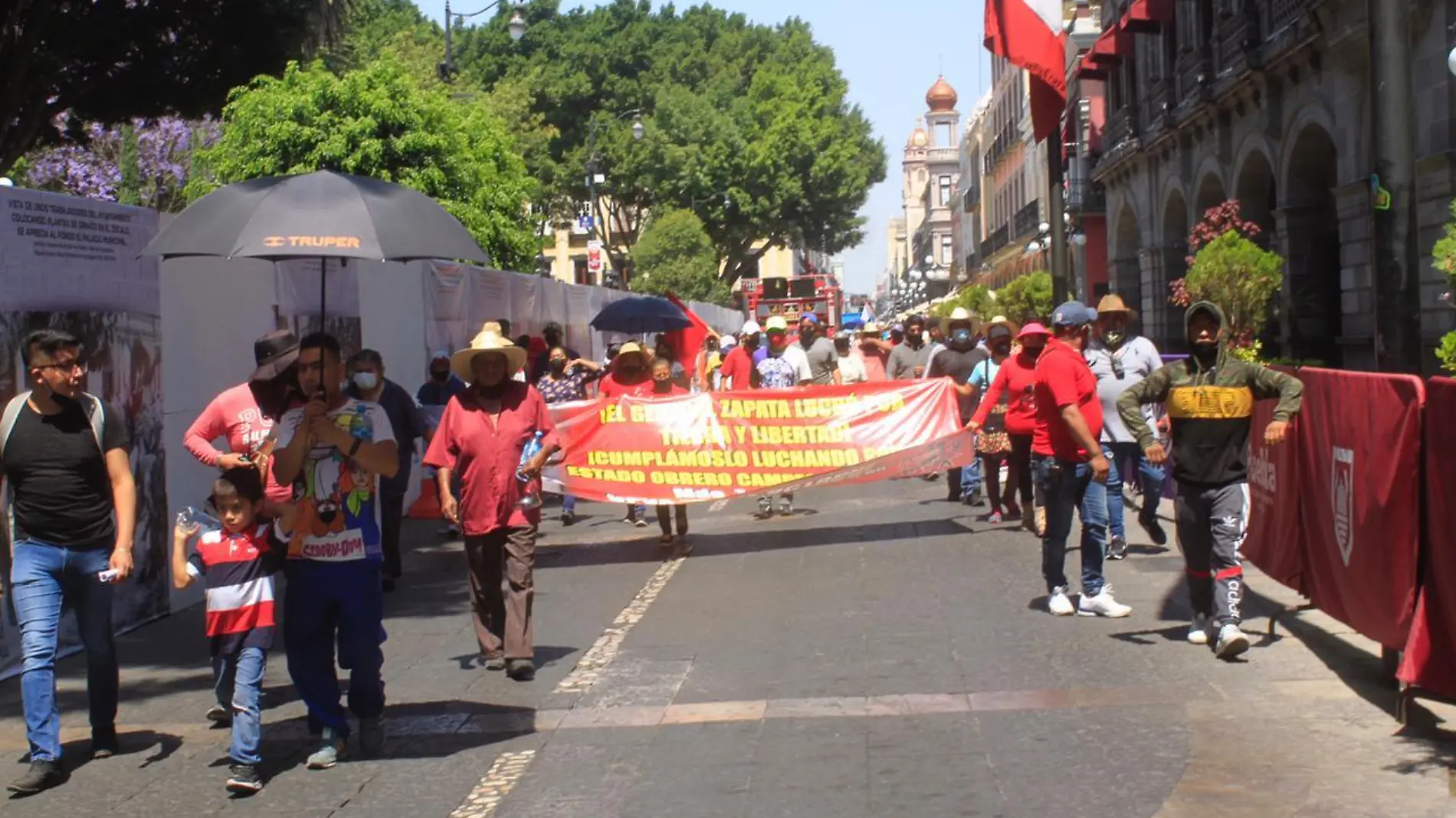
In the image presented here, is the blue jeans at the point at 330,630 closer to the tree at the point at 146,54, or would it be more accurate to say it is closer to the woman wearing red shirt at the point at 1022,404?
the woman wearing red shirt at the point at 1022,404

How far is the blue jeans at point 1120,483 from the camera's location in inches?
488

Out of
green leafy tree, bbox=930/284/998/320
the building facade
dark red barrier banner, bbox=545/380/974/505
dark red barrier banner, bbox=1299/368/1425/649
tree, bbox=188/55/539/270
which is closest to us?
dark red barrier banner, bbox=1299/368/1425/649

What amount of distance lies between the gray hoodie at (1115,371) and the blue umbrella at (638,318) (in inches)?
485

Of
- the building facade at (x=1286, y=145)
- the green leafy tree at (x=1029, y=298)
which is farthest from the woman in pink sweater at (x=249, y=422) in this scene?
the green leafy tree at (x=1029, y=298)

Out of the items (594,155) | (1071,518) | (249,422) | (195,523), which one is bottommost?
(1071,518)

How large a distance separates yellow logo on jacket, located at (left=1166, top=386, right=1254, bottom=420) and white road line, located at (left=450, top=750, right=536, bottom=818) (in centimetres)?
373

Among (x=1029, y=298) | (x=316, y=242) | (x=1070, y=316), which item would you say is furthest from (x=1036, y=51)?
(x=1029, y=298)

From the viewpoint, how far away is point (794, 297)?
5734 centimetres

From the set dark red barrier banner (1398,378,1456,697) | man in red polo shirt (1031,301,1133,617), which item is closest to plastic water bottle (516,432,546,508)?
man in red polo shirt (1031,301,1133,617)

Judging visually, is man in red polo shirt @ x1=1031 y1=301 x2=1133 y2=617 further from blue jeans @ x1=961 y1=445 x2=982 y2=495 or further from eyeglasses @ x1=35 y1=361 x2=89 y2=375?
blue jeans @ x1=961 y1=445 x2=982 y2=495

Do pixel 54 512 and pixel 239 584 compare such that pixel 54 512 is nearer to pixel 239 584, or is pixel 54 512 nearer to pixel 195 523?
pixel 195 523

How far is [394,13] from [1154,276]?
34238 mm

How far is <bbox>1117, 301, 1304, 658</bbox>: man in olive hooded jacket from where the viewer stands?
8.59 m

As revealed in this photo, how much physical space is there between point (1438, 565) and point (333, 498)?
4.42 m
